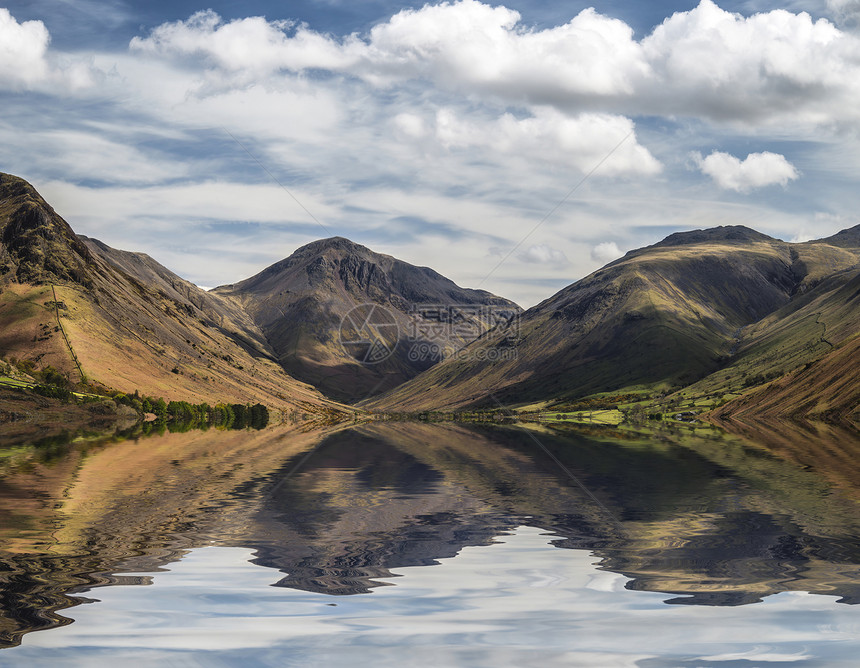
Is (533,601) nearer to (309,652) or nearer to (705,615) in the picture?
(705,615)

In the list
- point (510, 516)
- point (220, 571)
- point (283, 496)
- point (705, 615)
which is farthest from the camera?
point (283, 496)

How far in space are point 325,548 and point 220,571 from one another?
4.93 meters

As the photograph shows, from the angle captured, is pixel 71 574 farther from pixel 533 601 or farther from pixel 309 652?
pixel 533 601

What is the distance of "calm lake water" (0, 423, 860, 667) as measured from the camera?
1578 cm

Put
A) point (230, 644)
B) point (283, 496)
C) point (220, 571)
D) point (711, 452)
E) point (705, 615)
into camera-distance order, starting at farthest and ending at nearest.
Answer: point (711, 452) → point (283, 496) → point (220, 571) → point (705, 615) → point (230, 644)

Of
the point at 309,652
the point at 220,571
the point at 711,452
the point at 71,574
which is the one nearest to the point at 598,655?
the point at 309,652

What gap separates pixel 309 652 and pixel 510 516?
22881mm

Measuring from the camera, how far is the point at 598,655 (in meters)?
15.5

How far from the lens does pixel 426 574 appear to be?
23000 millimetres

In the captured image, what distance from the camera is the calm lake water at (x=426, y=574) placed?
1578 cm

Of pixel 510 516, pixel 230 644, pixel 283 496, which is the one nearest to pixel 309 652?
pixel 230 644

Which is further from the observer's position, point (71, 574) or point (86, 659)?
point (71, 574)

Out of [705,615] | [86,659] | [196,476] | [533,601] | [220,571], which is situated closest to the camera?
[86,659]

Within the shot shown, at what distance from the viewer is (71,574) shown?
2192cm
